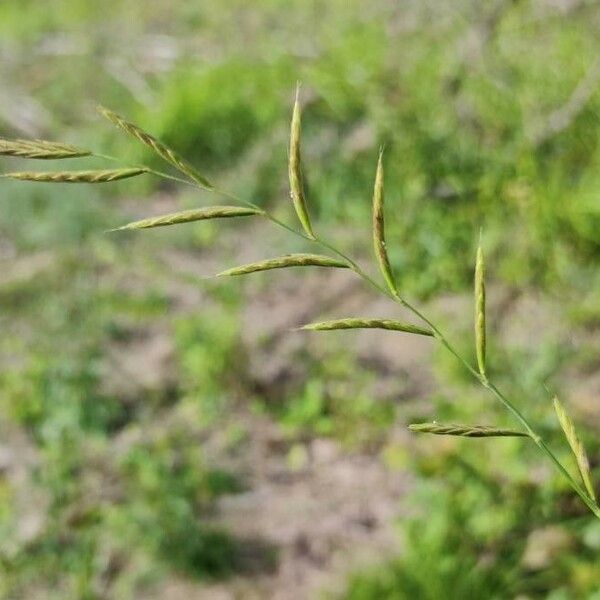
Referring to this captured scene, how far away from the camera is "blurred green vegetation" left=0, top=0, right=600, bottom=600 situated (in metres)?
2.59

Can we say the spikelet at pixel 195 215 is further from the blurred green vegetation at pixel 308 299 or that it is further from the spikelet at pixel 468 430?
the blurred green vegetation at pixel 308 299

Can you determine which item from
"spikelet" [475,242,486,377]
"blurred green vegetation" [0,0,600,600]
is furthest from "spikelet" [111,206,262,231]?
"blurred green vegetation" [0,0,600,600]

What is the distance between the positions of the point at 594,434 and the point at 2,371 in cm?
243

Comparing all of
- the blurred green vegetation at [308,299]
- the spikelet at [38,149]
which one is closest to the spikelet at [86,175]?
the spikelet at [38,149]

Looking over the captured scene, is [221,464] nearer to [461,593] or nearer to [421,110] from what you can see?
[461,593]

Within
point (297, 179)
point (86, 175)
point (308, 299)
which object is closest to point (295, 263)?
point (297, 179)

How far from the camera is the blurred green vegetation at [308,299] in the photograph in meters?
2.59

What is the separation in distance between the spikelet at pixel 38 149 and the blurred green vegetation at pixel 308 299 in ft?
5.08

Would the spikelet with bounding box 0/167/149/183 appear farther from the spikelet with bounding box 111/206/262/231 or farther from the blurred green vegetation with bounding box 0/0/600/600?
the blurred green vegetation with bounding box 0/0/600/600

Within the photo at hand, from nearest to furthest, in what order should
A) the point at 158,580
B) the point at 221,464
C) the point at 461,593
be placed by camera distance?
1. the point at 461,593
2. the point at 158,580
3. the point at 221,464

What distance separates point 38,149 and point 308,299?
10.7 ft

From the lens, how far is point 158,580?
8.56 feet

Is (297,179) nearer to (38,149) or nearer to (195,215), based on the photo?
(195,215)

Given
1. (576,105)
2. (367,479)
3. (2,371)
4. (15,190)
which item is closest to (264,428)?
(367,479)
